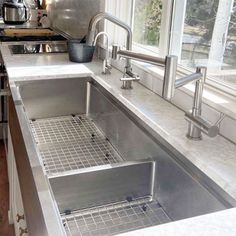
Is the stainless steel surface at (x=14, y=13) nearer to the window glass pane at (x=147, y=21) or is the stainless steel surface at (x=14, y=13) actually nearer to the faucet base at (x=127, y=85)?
the window glass pane at (x=147, y=21)

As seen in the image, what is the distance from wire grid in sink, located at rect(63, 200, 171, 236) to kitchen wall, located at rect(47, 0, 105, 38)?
1393 millimetres

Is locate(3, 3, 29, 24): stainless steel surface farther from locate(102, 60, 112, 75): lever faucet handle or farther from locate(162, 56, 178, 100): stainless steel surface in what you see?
locate(162, 56, 178, 100): stainless steel surface

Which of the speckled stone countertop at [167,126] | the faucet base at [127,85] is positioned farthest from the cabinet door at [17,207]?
the faucet base at [127,85]

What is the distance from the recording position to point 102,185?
1.19 metres

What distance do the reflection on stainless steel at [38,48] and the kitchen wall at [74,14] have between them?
20 cm

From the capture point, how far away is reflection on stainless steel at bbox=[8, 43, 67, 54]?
2470mm

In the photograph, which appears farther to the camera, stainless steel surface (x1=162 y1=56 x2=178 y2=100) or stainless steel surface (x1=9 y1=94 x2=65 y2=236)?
stainless steel surface (x1=162 y1=56 x2=178 y2=100)

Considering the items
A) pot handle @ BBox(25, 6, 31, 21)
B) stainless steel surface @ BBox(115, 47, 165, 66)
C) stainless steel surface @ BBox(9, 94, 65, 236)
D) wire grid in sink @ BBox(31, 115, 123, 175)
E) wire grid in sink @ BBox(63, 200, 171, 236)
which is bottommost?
wire grid in sink @ BBox(63, 200, 171, 236)

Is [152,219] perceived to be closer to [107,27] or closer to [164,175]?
[164,175]

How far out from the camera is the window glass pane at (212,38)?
51.3 inches

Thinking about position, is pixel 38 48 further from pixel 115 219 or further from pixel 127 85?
pixel 115 219

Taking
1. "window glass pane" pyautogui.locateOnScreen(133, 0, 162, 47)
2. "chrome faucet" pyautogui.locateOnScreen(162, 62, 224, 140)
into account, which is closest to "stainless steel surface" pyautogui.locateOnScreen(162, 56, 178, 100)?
"chrome faucet" pyautogui.locateOnScreen(162, 62, 224, 140)

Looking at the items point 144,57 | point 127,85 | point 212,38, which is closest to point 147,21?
point 127,85

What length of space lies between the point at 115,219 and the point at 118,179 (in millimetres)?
136
